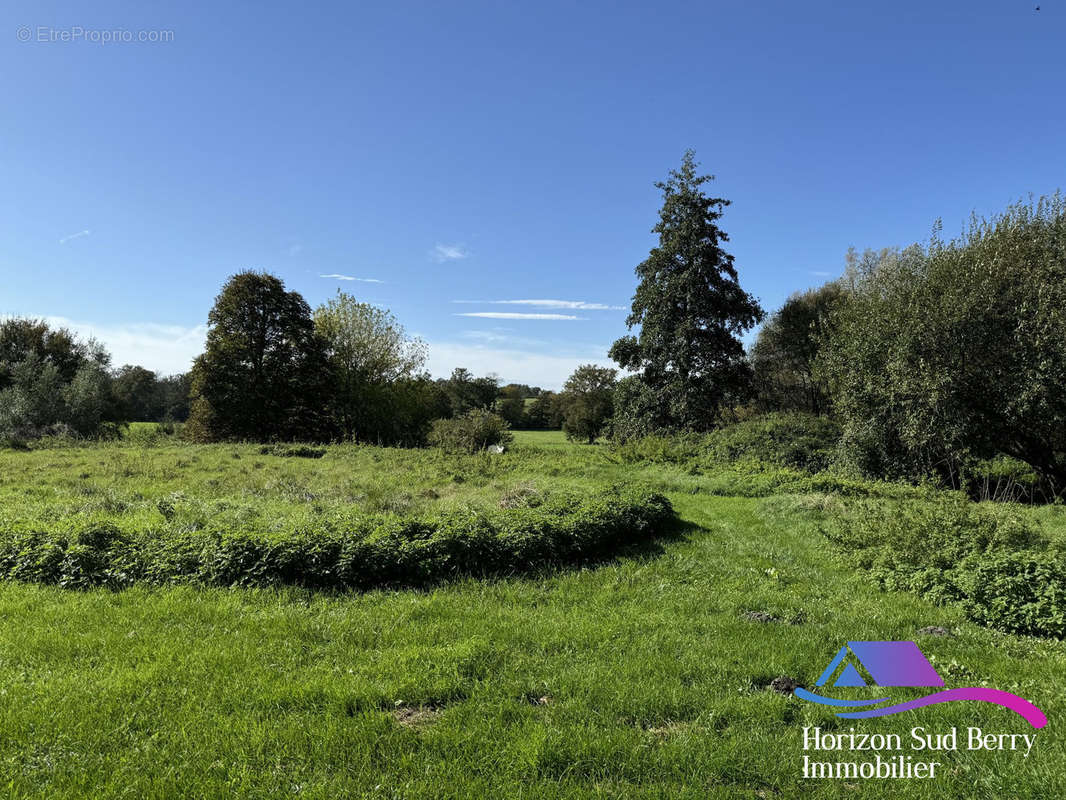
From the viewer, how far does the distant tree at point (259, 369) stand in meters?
32.0

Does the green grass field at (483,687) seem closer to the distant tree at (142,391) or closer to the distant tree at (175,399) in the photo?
the distant tree at (175,399)

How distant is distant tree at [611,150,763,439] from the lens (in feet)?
98.7

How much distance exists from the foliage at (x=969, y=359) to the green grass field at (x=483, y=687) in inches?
482

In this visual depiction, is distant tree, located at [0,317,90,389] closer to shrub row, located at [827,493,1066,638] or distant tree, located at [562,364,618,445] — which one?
distant tree, located at [562,364,618,445]

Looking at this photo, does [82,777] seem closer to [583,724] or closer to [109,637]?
[109,637]

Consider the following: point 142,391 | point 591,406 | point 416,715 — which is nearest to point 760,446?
A: point 416,715

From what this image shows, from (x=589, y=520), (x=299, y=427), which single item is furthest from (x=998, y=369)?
(x=299, y=427)

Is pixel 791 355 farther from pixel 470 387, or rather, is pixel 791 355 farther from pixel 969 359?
pixel 470 387

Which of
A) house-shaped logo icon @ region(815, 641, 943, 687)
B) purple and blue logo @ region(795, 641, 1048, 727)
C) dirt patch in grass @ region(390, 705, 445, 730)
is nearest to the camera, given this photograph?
dirt patch in grass @ region(390, 705, 445, 730)

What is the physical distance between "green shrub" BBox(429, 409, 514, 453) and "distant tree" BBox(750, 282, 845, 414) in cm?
2073

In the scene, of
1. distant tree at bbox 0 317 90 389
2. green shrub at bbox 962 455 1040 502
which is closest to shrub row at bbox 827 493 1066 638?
green shrub at bbox 962 455 1040 502

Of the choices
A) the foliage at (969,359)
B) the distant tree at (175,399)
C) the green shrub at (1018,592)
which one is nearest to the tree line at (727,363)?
the foliage at (969,359)

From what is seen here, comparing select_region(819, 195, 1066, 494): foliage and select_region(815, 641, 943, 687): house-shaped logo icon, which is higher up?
select_region(819, 195, 1066, 494): foliage

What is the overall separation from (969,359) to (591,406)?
1358 inches
